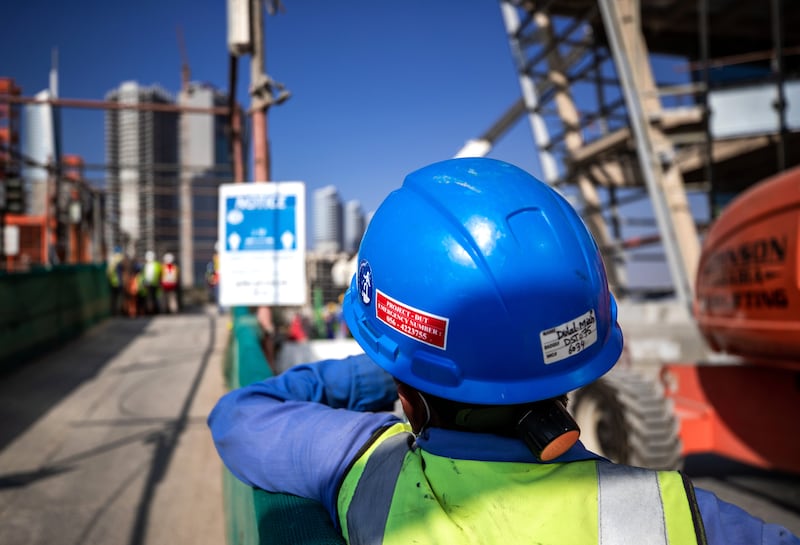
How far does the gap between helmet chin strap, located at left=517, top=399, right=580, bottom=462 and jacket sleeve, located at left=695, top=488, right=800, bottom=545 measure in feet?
0.86

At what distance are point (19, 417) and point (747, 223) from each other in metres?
7.56

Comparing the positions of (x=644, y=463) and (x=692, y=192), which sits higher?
(x=692, y=192)

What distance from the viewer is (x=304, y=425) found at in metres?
1.38

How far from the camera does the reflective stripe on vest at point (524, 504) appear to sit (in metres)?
0.98

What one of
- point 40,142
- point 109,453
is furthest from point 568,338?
point 40,142

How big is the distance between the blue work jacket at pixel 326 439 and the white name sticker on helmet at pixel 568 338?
0.68 feet

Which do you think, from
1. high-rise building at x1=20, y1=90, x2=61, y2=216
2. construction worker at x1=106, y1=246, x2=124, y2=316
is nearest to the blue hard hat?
high-rise building at x1=20, y1=90, x2=61, y2=216

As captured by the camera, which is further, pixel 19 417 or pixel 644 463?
pixel 19 417

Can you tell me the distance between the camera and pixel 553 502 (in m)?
1.03

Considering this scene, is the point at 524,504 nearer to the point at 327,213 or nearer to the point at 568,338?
the point at 568,338

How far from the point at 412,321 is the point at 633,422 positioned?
3416 mm

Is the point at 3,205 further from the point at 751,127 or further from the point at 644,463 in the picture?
the point at 751,127

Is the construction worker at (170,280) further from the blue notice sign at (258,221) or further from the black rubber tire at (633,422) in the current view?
the black rubber tire at (633,422)

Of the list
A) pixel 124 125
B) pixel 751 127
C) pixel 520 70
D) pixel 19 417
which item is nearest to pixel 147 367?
pixel 19 417
